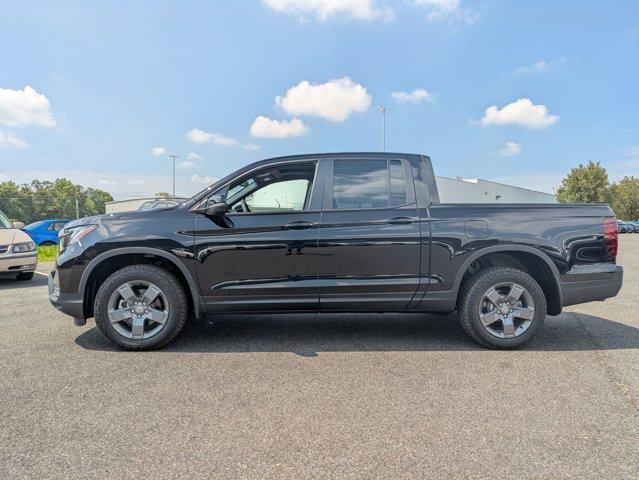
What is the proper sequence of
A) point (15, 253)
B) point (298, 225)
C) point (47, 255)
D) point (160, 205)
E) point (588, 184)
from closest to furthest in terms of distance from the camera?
1. point (298, 225)
2. point (160, 205)
3. point (15, 253)
4. point (47, 255)
5. point (588, 184)

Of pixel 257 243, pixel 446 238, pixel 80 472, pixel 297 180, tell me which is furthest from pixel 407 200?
pixel 80 472

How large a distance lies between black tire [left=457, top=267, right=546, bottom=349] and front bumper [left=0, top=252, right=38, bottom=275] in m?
8.11

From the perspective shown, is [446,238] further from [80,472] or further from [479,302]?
[80,472]

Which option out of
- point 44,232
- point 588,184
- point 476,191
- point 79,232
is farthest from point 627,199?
point 79,232

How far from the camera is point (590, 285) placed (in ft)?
13.3

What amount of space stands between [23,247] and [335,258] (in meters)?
7.20

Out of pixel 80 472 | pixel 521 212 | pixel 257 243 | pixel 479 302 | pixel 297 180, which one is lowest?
pixel 80 472

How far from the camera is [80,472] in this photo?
210 centimetres

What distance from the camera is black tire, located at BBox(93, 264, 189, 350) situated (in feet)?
12.7

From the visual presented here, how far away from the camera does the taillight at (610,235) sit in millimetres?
4035

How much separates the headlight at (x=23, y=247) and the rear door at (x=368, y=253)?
7.06 metres

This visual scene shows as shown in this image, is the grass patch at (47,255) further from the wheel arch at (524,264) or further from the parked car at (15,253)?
the wheel arch at (524,264)

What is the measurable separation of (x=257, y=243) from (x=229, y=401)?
4.89ft

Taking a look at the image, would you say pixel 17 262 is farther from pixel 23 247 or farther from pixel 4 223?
pixel 4 223
